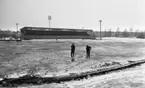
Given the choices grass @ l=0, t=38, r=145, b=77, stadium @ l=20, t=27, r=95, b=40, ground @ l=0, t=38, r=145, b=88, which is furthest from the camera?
stadium @ l=20, t=27, r=95, b=40

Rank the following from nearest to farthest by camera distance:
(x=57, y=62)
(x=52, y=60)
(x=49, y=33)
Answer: (x=57, y=62)
(x=52, y=60)
(x=49, y=33)

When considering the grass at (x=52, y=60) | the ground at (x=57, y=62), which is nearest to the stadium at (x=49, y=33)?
the grass at (x=52, y=60)

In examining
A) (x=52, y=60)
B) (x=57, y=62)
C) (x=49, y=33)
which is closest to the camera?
(x=57, y=62)

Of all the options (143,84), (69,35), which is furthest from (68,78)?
(69,35)

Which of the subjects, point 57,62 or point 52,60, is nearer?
point 57,62

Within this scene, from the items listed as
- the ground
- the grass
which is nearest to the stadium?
the grass

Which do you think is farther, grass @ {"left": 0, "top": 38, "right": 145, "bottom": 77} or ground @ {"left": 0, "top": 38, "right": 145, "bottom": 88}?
grass @ {"left": 0, "top": 38, "right": 145, "bottom": 77}

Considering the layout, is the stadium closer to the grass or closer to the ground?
the grass

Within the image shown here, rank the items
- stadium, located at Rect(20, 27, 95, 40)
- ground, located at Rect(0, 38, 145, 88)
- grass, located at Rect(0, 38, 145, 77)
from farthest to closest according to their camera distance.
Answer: stadium, located at Rect(20, 27, 95, 40)
grass, located at Rect(0, 38, 145, 77)
ground, located at Rect(0, 38, 145, 88)

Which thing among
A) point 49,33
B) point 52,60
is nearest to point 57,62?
point 52,60

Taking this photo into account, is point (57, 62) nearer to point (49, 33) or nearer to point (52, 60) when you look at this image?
point (52, 60)

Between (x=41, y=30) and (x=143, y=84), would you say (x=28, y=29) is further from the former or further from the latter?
(x=143, y=84)

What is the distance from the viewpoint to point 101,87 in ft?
21.6

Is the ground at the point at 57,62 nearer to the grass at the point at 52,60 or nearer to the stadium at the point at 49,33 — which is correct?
the grass at the point at 52,60
